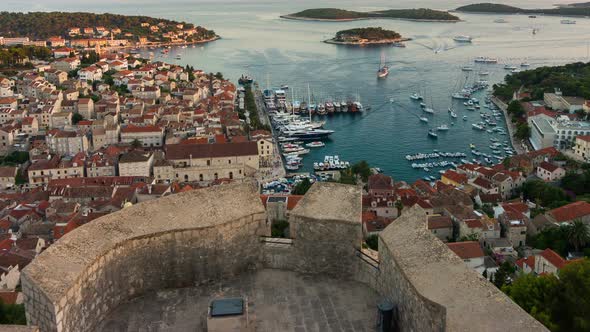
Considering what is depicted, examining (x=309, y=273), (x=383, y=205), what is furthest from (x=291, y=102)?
(x=309, y=273)

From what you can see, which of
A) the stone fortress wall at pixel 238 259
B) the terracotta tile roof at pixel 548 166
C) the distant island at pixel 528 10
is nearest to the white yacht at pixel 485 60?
the terracotta tile roof at pixel 548 166

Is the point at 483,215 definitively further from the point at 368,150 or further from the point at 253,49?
the point at 253,49

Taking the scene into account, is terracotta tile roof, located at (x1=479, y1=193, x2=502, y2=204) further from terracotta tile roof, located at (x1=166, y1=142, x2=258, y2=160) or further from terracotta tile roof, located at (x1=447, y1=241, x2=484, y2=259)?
terracotta tile roof, located at (x1=166, y1=142, x2=258, y2=160)

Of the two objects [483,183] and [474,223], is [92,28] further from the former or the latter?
[474,223]

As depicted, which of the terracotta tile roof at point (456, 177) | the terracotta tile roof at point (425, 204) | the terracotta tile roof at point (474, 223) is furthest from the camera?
the terracotta tile roof at point (456, 177)

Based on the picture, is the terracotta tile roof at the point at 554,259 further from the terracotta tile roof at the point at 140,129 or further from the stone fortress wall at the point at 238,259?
the terracotta tile roof at the point at 140,129

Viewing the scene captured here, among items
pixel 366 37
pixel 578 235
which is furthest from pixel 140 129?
pixel 366 37
